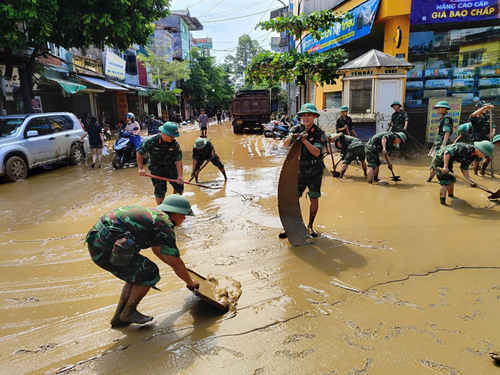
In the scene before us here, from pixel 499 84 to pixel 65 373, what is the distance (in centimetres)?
1411

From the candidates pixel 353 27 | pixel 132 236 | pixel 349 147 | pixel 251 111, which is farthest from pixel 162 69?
pixel 132 236

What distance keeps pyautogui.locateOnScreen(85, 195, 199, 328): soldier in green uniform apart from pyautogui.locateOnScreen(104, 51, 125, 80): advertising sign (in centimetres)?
1933

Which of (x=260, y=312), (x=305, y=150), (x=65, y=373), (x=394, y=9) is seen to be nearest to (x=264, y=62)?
(x=394, y=9)

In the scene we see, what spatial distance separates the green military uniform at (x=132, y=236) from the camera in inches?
92.8

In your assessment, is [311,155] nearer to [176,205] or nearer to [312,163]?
[312,163]

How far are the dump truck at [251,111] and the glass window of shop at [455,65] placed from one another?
310 inches

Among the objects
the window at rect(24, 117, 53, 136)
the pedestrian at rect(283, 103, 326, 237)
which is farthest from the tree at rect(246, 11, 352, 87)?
the pedestrian at rect(283, 103, 326, 237)

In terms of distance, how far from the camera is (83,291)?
307 cm

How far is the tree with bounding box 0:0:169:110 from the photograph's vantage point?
829 centimetres

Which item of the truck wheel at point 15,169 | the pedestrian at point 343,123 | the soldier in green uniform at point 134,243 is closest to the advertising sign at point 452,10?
the pedestrian at point 343,123

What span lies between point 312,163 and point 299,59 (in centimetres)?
642

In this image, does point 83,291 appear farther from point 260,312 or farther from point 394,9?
point 394,9

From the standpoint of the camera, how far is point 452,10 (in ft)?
34.9

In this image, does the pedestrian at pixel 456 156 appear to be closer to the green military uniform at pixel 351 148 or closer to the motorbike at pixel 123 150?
the green military uniform at pixel 351 148
